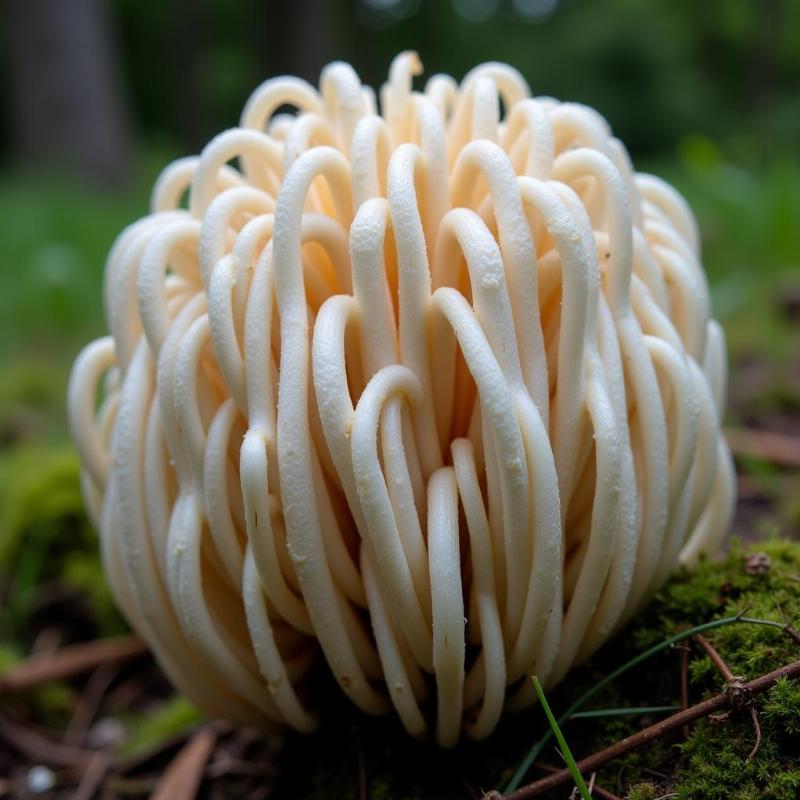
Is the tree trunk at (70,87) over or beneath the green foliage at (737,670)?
over

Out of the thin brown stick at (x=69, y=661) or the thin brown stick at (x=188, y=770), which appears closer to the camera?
the thin brown stick at (x=188, y=770)

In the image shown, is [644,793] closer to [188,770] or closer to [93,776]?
[188,770]

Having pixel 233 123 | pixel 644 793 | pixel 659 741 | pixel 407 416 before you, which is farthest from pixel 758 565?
pixel 233 123

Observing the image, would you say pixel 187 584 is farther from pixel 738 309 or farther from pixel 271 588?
pixel 738 309

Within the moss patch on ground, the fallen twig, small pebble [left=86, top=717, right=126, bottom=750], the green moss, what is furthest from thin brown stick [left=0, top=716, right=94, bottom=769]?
the fallen twig

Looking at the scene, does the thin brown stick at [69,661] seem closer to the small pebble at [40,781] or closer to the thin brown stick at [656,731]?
the small pebble at [40,781]

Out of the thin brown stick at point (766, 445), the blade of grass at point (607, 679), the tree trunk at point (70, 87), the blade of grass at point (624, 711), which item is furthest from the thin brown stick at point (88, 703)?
the tree trunk at point (70, 87)

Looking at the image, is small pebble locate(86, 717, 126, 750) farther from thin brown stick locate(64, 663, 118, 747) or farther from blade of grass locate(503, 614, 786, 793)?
blade of grass locate(503, 614, 786, 793)
